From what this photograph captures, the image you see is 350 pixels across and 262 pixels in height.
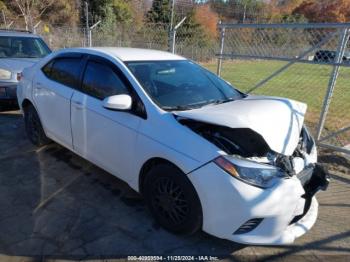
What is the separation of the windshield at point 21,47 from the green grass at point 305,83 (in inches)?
199

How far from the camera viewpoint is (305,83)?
15820 mm

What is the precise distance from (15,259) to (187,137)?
175cm

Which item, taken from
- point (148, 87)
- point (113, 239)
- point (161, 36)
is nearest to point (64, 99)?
point (148, 87)

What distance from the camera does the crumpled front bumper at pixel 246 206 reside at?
240 cm

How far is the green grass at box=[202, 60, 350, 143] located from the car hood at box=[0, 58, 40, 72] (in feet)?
17.3

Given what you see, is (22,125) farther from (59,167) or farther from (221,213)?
(221,213)

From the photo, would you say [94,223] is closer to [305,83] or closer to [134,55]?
[134,55]

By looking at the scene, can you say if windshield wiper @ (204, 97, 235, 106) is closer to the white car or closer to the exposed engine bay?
the white car

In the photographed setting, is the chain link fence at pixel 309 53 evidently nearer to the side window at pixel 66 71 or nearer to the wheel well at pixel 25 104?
the side window at pixel 66 71

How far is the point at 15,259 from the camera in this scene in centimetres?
259

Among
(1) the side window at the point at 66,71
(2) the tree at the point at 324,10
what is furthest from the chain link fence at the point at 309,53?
(2) the tree at the point at 324,10

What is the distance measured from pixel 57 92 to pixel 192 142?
2.29m

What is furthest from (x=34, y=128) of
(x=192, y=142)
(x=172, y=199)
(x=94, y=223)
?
(x=192, y=142)

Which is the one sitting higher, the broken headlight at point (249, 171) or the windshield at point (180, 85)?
the windshield at point (180, 85)
